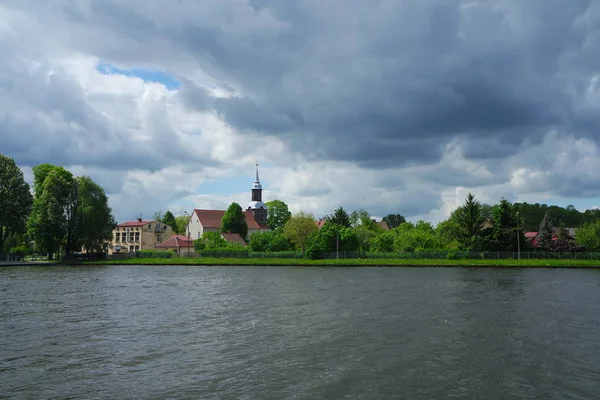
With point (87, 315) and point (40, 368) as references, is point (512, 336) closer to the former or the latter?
point (40, 368)

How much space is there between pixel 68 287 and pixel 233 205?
95.7 meters

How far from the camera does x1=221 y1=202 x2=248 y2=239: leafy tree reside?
139 m

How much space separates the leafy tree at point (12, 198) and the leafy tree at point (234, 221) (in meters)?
54.6

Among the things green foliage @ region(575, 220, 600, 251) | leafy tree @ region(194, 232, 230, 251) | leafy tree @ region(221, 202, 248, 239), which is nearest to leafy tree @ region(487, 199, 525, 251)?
green foliage @ region(575, 220, 600, 251)

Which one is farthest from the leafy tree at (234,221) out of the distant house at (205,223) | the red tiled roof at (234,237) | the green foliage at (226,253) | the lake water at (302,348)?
the lake water at (302,348)

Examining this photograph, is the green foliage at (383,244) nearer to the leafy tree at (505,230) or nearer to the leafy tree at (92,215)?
the leafy tree at (505,230)

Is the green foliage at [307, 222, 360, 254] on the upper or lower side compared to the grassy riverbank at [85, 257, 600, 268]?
upper

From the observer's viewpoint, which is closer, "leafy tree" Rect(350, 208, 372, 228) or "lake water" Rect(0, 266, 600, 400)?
"lake water" Rect(0, 266, 600, 400)

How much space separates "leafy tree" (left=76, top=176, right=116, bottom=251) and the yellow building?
182 ft

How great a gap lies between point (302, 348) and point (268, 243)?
9072 cm

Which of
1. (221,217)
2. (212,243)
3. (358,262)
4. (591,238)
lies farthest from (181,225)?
(591,238)

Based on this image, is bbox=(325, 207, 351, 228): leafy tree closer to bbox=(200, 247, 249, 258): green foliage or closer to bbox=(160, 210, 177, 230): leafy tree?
bbox=(200, 247, 249, 258): green foliage

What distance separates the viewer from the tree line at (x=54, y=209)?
8825cm

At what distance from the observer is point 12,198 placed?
291 ft
